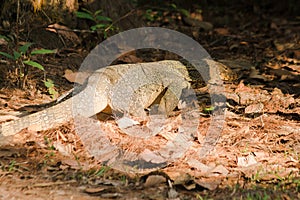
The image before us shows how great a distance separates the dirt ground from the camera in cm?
288

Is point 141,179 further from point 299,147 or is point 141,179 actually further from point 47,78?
point 47,78

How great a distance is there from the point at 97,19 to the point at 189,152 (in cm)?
258

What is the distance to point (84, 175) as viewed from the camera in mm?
3047

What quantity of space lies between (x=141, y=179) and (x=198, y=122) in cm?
120

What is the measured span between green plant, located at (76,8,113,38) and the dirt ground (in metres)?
0.32

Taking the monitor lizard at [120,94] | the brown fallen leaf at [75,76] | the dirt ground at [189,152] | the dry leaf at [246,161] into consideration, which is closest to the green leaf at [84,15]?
the dirt ground at [189,152]

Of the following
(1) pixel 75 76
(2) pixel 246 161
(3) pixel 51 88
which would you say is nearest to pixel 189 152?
(2) pixel 246 161

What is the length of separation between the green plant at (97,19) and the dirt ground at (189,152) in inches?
12.6

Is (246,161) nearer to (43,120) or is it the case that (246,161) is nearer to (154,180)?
(154,180)

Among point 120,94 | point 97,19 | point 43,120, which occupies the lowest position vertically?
point 43,120

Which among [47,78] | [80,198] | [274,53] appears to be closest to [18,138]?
[80,198]

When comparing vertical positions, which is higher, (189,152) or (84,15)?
(84,15)

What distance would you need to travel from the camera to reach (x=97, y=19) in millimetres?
5473

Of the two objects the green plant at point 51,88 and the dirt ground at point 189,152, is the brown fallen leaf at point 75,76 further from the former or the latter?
the green plant at point 51,88
